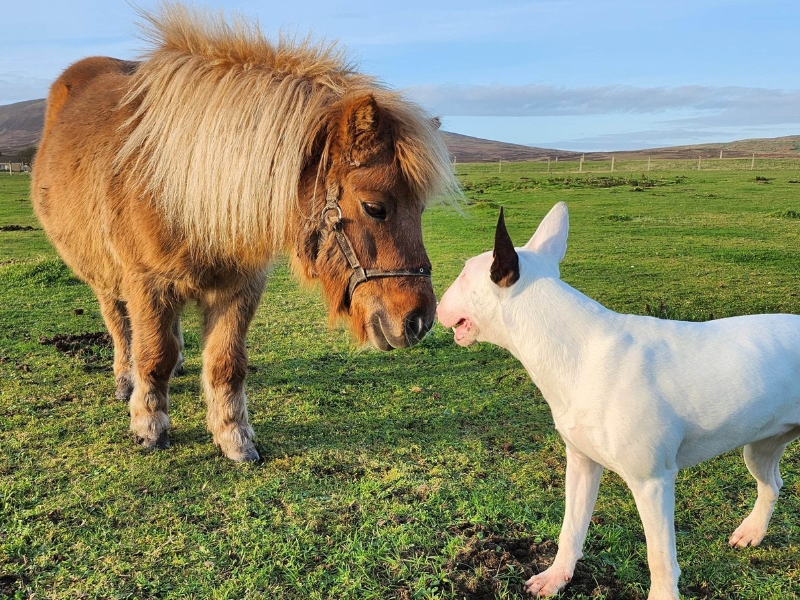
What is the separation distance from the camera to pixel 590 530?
10.9ft

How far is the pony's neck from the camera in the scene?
2.51m

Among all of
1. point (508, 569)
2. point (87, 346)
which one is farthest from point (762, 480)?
point (87, 346)

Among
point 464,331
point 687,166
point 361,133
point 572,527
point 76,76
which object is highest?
point 687,166

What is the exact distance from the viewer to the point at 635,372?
243 centimetres

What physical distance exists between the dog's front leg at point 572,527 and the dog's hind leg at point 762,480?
0.86 meters

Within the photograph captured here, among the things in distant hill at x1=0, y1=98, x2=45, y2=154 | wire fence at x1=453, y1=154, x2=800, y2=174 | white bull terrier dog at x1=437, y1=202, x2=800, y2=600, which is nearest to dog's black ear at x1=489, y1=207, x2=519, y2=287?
white bull terrier dog at x1=437, y1=202, x2=800, y2=600

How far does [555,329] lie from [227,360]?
108 inches

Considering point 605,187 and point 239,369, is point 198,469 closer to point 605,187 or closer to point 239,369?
point 239,369

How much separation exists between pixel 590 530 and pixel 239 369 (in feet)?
8.52

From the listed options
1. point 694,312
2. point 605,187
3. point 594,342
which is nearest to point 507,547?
point 594,342

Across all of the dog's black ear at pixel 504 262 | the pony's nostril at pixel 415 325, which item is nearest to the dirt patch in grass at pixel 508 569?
the pony's nostril at pixel 415 325

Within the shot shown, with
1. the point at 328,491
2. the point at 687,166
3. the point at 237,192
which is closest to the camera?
the point at 237,192

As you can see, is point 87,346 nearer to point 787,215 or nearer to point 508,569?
point 508,569

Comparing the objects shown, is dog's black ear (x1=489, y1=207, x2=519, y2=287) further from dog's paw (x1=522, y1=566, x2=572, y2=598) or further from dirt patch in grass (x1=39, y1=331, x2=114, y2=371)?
dirt patch in grass (x1=39, y1=331, x2=114, y2=371)
